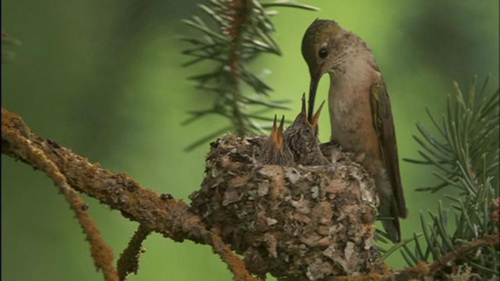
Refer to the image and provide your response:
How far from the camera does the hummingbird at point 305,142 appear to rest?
317 cm

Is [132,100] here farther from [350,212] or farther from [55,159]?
[55,159]

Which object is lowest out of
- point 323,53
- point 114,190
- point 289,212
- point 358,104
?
point 289,212

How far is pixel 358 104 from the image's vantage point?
351 centimetres

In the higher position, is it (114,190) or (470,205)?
(114,190)

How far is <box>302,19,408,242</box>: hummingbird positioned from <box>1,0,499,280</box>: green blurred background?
6.5 inches

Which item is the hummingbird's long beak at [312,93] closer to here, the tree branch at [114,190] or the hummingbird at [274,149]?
the hummingbird at [274,149]

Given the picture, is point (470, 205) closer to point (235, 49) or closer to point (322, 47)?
point (235, 49)

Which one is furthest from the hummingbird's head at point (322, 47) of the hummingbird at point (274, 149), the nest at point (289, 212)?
the nest at point (289, 212)

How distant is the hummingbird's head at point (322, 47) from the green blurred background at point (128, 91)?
214mm

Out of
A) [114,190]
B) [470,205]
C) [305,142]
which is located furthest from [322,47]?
[114,190]

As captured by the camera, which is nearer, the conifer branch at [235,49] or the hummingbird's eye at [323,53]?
the conifer branch at [235,49]

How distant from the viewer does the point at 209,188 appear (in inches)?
88.6

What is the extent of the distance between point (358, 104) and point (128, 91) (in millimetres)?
1096

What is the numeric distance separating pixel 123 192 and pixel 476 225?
0.75 m
